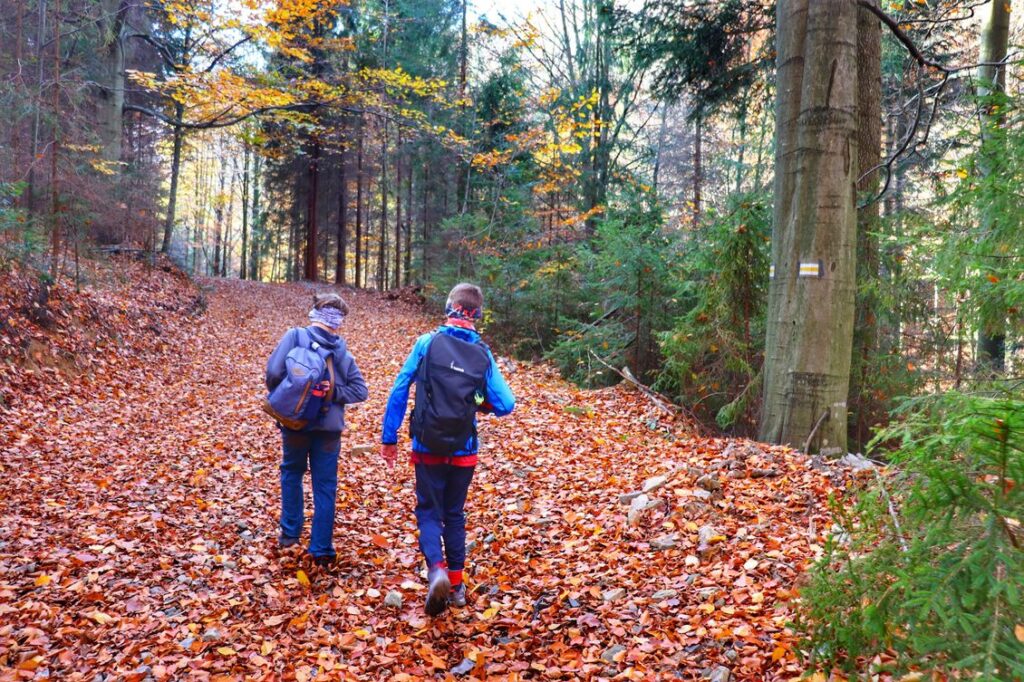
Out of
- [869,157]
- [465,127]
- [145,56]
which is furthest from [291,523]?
[145,56]

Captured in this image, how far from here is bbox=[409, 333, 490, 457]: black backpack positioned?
13.1ft

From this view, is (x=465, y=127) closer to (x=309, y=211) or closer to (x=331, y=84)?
(x=331, y=84)

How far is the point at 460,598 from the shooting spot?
4.25 meters

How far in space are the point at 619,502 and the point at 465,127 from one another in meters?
19.5

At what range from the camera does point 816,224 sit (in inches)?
223

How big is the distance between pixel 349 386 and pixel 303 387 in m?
0.45

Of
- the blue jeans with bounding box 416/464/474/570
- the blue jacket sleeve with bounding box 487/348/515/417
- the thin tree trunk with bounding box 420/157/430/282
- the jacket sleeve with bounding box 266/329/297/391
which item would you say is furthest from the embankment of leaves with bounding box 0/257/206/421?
the thin tree trunk with bounding box 420/157/430/282

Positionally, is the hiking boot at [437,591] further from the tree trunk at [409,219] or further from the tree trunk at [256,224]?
the tree trunk at [256,224]

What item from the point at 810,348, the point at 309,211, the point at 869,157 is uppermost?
the point at 309,211

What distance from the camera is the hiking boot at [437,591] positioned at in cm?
403

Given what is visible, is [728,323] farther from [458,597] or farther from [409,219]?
[409,219]

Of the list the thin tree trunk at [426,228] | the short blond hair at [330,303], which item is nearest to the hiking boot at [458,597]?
the short blond hair at [330,303]

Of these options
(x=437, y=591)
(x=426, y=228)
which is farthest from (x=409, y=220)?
(x=437, y=591)

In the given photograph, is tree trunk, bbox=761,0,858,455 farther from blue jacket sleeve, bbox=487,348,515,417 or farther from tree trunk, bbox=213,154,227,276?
tree trunk, bbox=213,154,227,276
